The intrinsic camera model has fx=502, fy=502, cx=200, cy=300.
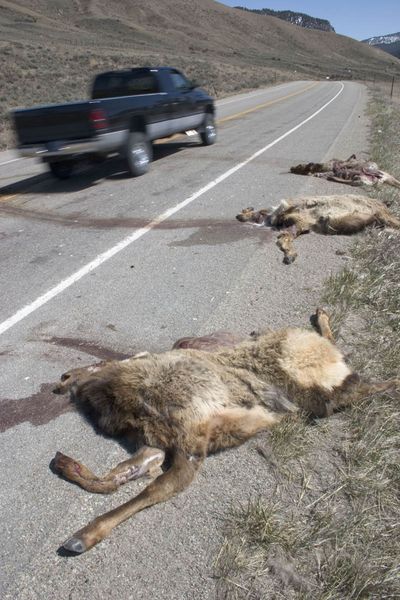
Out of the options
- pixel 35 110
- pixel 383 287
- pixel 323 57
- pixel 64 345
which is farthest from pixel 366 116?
pixel 323 57

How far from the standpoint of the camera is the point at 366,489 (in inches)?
104

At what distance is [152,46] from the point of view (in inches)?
2719

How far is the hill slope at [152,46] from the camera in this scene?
27234 mm

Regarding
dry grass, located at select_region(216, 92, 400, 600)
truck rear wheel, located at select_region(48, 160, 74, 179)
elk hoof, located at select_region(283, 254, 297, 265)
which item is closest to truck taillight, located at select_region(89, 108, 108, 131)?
truck rear wheel, located at select_region(48, 160, 74, 179)

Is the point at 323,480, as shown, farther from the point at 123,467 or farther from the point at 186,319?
the point at 186,319

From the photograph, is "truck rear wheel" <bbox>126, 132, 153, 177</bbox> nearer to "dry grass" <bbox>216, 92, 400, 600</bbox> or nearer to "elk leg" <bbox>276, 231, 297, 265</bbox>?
"elk leg" <bbox>276, 231, 297, 265</bbox>

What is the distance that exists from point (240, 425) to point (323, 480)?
1.78 feet

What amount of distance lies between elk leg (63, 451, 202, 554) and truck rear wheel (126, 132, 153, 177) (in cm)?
821

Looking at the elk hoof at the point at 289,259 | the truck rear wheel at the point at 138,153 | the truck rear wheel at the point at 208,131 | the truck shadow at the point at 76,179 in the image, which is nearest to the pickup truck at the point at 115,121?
the truck rear wheel at the point at 138,153

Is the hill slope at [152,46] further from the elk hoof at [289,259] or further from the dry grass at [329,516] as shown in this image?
the dry grass at [329,516]

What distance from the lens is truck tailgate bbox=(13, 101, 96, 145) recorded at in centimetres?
877

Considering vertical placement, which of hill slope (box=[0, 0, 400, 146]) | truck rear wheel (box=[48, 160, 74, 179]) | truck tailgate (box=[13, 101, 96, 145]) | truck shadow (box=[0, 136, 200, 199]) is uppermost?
hill slope (box=[0, 0, 400, 146])

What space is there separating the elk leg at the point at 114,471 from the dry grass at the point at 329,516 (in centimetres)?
53

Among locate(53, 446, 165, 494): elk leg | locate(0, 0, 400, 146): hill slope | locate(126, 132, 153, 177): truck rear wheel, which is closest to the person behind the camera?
locate(53, 446, 165, 494): elk leg
